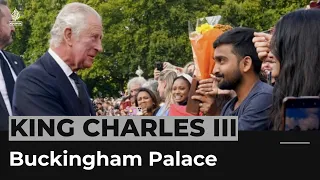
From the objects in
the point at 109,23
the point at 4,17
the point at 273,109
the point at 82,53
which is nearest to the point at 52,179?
the point at 273,109

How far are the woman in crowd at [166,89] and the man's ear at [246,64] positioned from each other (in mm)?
3524

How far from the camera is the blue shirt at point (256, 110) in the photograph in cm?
480

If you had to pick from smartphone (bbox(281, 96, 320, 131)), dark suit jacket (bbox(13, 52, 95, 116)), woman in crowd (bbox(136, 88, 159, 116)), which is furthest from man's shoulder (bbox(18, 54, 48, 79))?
woman in crowd (bbox(136, 88, 159, 116))

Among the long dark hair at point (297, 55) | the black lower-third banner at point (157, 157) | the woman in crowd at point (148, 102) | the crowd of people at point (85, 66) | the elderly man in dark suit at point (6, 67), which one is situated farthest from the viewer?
the woman in crowd at point (148, 102)

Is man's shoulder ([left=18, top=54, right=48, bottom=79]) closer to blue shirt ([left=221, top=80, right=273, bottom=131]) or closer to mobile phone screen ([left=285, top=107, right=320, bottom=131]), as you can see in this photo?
blue shirt ([left=221, top=80, right=273, bottom=131])

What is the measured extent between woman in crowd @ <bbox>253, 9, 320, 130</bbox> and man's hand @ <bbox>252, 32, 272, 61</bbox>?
545mm

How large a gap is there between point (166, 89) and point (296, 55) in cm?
519

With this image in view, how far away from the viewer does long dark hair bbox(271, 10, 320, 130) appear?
4207mm

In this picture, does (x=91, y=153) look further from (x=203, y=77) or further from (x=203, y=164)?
(x=203, y=77)

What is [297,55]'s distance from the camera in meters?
4.28

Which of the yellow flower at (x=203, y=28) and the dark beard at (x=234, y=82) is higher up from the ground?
the yellow flower at (x=203, y=28)

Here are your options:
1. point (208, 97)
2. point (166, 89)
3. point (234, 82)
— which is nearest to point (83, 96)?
point (234, 82)

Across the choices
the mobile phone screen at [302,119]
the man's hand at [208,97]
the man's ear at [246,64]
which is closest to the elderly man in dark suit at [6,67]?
the man's hand at [208,97]

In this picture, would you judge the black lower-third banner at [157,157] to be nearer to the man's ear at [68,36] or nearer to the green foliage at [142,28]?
the man's ear at [68,36]
